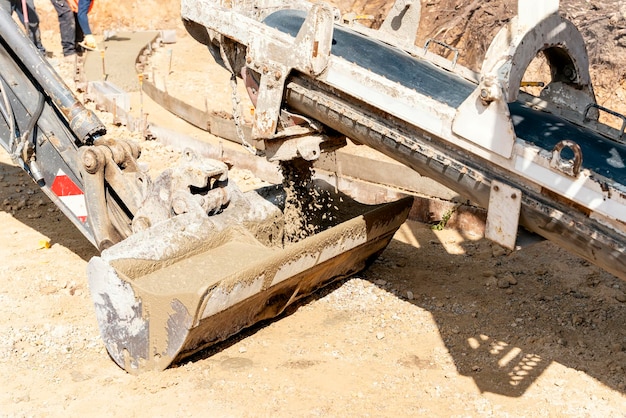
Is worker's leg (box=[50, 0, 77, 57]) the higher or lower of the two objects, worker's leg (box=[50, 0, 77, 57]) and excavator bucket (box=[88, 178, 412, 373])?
the lower

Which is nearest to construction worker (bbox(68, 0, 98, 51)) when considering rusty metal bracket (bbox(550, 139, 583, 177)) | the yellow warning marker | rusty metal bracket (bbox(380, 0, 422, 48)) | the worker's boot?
the worker's boot

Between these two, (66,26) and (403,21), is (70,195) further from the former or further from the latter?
(66,26)

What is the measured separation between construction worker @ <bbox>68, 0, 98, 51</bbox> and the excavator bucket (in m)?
7.98

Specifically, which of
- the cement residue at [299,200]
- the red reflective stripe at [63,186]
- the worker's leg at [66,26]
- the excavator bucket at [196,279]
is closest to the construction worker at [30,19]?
the worker's leg at [66,26]

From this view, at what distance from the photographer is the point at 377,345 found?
5.10 metres

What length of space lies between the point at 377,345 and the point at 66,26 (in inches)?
357

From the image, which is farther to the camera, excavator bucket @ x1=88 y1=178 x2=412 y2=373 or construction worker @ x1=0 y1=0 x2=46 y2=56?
construction worker @ x1=0 y1=0 x2=46 y2=56

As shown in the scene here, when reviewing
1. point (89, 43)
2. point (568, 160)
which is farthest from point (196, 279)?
point (89, 43)

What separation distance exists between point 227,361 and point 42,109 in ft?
6.91

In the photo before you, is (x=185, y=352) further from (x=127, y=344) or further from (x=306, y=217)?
(x=306, y=217)

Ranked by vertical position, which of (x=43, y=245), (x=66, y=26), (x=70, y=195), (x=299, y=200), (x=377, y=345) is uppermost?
(x=299, y=200)

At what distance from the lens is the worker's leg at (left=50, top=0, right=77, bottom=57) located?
481 inches

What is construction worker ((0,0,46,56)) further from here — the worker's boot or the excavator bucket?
the excavator bucket

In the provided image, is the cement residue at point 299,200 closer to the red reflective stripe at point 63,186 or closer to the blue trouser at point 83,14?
the red reflective stripe at point 63,186
